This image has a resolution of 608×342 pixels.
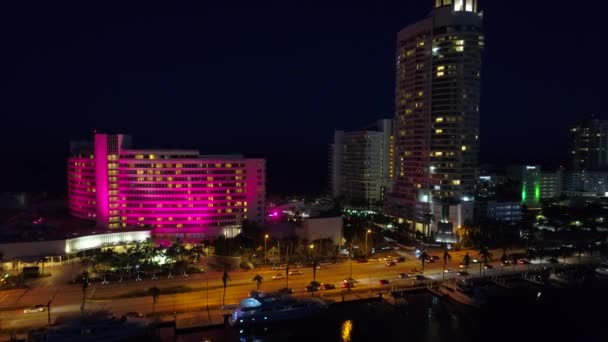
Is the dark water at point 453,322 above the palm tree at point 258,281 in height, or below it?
below

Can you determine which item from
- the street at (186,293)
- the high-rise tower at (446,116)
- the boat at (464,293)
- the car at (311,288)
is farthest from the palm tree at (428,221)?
the car at (311,288)

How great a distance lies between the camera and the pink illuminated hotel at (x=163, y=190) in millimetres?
61250

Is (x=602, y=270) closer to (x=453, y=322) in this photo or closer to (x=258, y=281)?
(x=453, y=322)

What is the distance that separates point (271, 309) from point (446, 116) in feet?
143

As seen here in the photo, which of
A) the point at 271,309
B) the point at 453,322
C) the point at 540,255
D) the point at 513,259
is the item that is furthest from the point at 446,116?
the point at 271,309

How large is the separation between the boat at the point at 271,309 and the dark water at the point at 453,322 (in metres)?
0.58

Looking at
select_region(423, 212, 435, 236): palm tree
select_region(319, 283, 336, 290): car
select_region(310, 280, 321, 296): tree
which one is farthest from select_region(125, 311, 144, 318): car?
select_region(423, 212, 435, 236): palm tree

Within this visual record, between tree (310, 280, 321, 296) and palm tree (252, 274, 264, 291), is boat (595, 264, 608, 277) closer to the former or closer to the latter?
tree (310, 280, 321, 296)

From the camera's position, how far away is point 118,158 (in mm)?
61781

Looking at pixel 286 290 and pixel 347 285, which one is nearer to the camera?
pixel 286 290

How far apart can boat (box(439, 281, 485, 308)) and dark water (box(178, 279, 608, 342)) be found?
0.64 m

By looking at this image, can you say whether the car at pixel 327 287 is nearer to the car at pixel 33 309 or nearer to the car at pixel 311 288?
the car at pixel 311 288

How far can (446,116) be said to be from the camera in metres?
68.8

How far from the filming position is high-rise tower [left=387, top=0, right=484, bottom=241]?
67.8 metres
